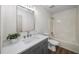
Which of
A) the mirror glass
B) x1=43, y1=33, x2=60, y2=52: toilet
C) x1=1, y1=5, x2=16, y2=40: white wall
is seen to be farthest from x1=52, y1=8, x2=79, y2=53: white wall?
x1=1, y1=5, x2=16, y2=40: white wall

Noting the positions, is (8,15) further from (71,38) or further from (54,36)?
(71,38)

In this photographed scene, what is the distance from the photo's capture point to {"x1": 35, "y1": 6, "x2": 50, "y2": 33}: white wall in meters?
1.15

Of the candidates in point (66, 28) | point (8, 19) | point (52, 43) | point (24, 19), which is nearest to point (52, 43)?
point (52, 43)

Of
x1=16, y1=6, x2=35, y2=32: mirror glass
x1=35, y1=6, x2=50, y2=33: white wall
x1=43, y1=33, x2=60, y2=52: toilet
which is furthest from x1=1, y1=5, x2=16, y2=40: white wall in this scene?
x1=43, y1=33, x2=60, y2=52: toilet

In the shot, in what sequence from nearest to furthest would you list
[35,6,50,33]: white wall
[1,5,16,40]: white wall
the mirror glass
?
[1,5,16,40]: white wall
the mirror glass
[35,6,50,33]: white wall

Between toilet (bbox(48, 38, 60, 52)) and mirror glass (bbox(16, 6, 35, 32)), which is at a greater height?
mirror glass (bbox(16, 6, 35, 32))

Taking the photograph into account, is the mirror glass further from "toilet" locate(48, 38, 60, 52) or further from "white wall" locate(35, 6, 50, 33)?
"toilet" locate(48, 38, 60, 52)

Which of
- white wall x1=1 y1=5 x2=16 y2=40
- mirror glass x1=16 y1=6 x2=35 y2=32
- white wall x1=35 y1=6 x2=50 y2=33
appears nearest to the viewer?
white wall x1=1 y1=5 x2=16 y2=40

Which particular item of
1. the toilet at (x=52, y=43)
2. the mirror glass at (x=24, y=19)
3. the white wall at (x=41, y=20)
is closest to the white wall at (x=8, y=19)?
the mirror glass at (x=24, y=19)

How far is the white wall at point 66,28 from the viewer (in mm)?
1112

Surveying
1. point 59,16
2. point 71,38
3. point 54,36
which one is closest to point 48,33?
point 54,36

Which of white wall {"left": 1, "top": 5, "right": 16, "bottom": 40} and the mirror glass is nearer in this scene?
white wall {"left": 1, "top": 5, "right": 16, "bottom": 40}

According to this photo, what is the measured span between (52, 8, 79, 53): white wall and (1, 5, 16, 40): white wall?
767 millimetres
